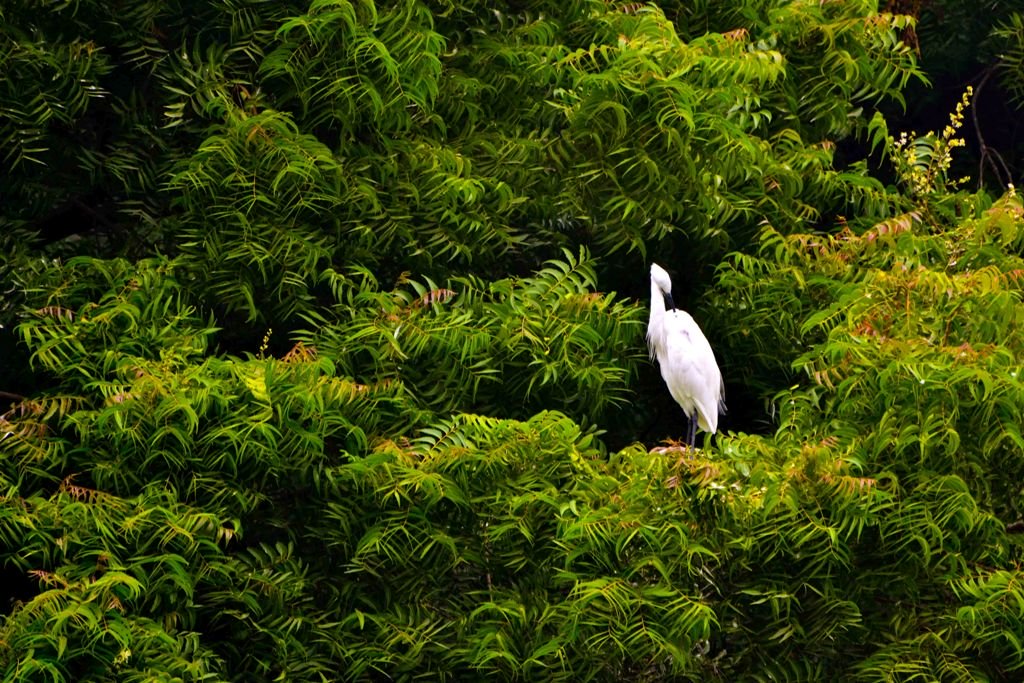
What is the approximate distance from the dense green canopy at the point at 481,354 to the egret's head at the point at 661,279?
130 mm

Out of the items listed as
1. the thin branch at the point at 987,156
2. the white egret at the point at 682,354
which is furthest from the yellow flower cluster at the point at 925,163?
the white egret at the point at 682,354

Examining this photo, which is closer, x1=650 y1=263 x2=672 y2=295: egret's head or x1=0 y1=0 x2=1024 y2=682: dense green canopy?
x1=0 y1=0 x2=1024 y2=682: dense green canopy

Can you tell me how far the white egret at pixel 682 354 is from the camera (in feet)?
18.4

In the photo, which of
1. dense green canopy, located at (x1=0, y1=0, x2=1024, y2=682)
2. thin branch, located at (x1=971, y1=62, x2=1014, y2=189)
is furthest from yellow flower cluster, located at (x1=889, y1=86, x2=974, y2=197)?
thin branch, located at (x1=971, y1=62, x2=1014, y2=189)

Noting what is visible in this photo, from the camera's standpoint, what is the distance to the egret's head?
5.77 metres

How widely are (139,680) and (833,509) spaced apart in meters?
1.93

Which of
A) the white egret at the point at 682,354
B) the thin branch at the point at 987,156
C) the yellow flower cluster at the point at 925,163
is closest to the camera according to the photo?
the white egret at the point at 682,354

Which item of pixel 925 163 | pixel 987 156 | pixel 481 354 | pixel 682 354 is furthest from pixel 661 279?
pixel 987 156

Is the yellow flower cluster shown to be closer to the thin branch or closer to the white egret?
the thin branch

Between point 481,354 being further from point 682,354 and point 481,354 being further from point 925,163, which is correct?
point 925,163

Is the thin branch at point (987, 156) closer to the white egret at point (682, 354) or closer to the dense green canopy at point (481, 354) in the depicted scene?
the dense green canopy at point (481, 354)

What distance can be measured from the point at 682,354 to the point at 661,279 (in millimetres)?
342

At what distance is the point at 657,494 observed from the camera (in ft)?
15.0

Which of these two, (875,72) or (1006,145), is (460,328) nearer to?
(875,72)
